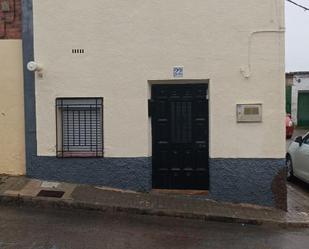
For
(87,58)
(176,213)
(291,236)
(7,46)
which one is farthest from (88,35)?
(291,236)

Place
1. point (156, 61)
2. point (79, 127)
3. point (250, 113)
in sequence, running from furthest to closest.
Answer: point (79, 127) → point (156, 61) → point (250, 113)

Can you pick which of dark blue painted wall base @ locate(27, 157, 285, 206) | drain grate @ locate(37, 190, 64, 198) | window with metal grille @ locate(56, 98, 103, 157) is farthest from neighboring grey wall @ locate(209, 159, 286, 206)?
drain grate @ locate(37, 190, 64, 198)

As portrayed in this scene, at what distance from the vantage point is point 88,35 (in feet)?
31.9

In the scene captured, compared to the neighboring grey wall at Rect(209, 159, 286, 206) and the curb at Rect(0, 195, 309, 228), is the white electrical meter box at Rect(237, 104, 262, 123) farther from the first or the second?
the curb at Rect(0, 195, 309, 228)

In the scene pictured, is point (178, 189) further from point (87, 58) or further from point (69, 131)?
point (87, 58)

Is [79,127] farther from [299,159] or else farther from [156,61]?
[299,159]

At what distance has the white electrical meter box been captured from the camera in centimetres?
950

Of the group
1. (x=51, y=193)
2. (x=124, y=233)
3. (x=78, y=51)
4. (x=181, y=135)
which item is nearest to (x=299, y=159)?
(x=181, y=135)

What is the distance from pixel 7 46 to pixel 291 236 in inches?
237

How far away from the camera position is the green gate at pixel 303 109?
30.3 m

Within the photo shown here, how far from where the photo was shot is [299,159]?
12164mm

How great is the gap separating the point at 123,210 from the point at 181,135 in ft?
6.41

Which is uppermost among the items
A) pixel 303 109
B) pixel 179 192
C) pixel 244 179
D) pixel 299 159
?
pixel 303 109

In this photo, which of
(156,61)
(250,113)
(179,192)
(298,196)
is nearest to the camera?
(250,113)
